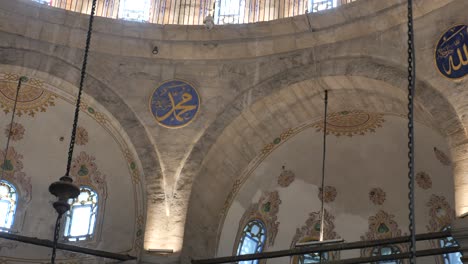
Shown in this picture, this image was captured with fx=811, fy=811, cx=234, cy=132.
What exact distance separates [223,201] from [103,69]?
8.46 ft

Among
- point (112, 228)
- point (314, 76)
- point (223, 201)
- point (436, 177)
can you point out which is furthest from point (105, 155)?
point (436, 177)

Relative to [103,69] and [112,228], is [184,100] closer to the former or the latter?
[103,69]

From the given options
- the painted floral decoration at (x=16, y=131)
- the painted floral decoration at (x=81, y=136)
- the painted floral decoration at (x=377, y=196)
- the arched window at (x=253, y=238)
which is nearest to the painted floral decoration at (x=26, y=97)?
the painted floral decoration at (x=16, y=131)

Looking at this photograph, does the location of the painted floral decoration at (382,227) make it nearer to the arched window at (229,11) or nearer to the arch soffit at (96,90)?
the arch soffit at (96,90)

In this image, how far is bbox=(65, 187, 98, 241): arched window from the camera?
1234cm

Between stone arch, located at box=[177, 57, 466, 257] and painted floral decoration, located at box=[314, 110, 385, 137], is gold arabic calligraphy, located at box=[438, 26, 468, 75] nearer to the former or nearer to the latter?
stone arch, located at box=[177, 57, 466, 257]

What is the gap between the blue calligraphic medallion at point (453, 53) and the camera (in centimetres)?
964

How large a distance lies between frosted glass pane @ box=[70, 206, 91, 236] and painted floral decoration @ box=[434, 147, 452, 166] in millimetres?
5273

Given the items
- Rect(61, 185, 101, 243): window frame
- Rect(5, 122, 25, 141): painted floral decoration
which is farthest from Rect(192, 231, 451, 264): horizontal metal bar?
Rect(5, 122, 25, 141): painted floral decoration

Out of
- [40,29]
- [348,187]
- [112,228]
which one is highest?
[40,29]

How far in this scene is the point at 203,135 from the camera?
37.1 ft

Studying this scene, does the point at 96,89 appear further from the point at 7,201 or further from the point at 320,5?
the point at 320,5

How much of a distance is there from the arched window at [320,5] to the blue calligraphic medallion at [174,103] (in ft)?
6.82

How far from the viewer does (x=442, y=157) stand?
1138cm
